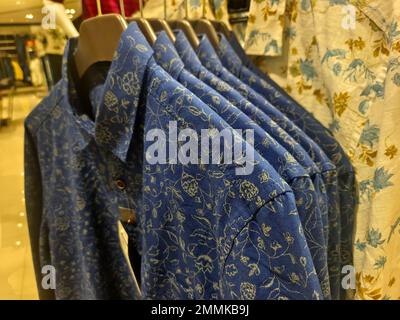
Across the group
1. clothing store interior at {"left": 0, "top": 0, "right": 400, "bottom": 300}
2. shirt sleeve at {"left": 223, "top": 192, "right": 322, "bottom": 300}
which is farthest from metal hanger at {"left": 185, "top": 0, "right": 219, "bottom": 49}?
shirt sleeve at {"left": 223, "top": 192, "right": 322, "bottom": 300}

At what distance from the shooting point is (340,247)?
530mm

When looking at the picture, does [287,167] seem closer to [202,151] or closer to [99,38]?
[202,151]

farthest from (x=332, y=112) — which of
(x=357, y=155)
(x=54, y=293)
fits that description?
(x=54, y=293)

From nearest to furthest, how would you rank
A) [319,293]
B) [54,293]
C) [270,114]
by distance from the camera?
[319,293]
[270,114]
[54,293]

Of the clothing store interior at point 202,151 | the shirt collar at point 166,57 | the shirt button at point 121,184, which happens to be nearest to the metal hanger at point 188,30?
the clothing store interior at point 202,151

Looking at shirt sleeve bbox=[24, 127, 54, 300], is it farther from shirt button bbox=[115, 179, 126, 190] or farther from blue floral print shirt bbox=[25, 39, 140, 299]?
shirt button bbox=[115, 179, 126, 190]

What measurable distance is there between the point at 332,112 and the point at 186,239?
1.13 feet

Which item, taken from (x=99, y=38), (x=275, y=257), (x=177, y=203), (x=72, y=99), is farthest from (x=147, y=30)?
(x=275, y=257)

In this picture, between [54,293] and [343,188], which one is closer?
[343,188]

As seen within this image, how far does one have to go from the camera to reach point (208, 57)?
53 cm

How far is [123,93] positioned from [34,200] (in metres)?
0.36

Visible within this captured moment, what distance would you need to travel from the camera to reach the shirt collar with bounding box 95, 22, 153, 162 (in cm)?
45
